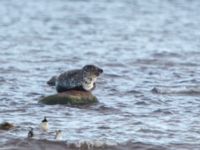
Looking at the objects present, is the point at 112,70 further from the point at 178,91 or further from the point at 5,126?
the point at 5,126

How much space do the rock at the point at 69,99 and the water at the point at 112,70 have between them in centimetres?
19

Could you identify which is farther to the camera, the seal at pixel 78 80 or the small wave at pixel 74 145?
the seal at pixel 78 80

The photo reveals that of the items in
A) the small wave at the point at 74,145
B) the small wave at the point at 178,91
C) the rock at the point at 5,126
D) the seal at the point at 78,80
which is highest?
the seal at the point at 78,80

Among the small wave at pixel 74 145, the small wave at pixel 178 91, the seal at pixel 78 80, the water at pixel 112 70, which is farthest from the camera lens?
the small wave at pixel 178 91

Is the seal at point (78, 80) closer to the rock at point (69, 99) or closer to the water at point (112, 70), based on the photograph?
the rock at point (69, 99)

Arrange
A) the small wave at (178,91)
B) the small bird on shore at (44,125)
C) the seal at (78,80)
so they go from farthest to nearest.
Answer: the small wave at (178,91), the seal at (78,80), the small bird on shore at (44,125)

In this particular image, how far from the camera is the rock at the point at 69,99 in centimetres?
1435

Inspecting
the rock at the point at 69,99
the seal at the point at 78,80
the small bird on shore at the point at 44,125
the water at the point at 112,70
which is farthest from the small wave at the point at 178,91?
the small bird on shore at the point at 44,125

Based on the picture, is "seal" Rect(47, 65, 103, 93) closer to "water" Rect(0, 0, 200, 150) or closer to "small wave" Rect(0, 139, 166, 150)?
"water" Rect(0, 0, 200, 150)

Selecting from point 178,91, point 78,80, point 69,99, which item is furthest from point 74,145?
point 178,91

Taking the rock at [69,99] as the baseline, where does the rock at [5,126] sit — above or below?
below

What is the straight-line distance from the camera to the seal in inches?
587

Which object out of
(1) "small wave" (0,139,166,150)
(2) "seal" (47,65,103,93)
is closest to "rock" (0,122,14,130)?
(1) "small wave" (0,139,166,150)

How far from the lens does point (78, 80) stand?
1495 centimetres
